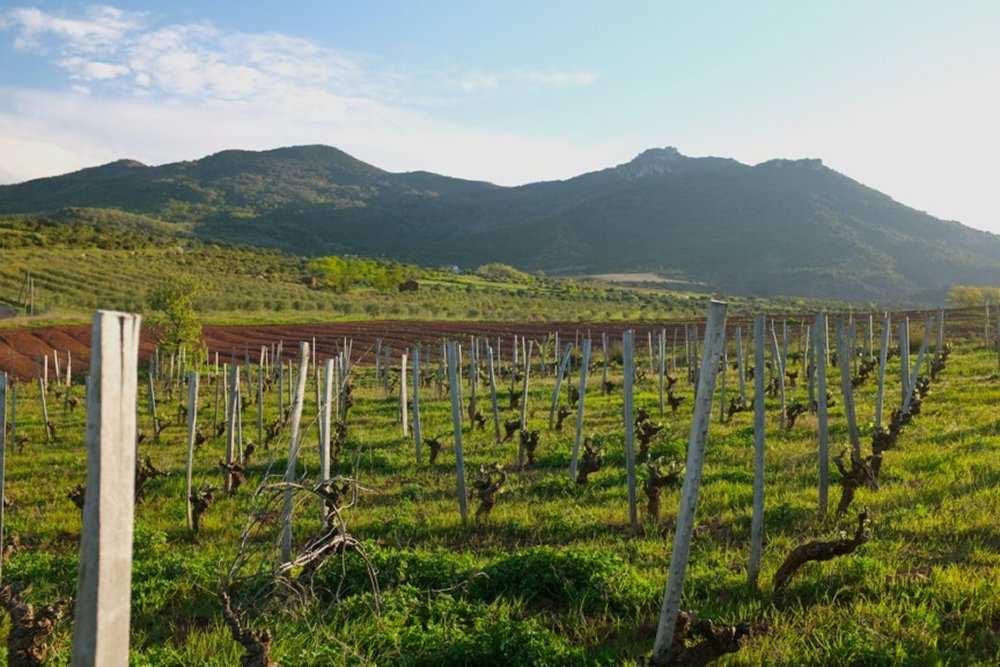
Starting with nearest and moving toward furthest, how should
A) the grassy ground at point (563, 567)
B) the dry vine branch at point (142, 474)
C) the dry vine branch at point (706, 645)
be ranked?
the dry vine branch at point (706, 645), the grassy ground at point (563, 567), the dry vine branch at point (142, 474)

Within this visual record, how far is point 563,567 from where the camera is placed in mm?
5699

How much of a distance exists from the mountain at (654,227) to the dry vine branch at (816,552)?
98.5m

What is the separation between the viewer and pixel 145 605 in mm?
5594

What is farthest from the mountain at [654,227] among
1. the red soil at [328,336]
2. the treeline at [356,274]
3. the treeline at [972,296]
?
the red soil at [328,336]

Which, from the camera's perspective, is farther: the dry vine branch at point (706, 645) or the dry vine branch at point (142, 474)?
the dry vine branch at point (142, 474)

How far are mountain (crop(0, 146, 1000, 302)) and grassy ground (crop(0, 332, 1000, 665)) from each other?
9561 centimetres

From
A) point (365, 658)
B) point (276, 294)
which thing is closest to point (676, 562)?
point (365, 658)

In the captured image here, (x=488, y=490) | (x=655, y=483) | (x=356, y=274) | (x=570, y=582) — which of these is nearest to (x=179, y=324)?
(x=488, y=490)

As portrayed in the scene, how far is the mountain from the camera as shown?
376 ft

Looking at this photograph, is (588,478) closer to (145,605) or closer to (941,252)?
(145,605)

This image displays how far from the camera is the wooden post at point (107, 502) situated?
2.35 meters

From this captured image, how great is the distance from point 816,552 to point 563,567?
193 centimetres

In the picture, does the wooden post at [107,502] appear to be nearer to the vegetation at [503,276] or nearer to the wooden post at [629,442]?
the wooden post at [629,442]

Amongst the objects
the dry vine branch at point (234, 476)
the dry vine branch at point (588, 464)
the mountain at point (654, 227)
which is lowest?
the dry vine branch at point (234, 476)
